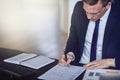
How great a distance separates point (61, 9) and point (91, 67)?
3.73 ft

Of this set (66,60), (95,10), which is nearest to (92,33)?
(95,10)

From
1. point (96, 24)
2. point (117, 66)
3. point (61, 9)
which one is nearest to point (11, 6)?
point (61, 9)

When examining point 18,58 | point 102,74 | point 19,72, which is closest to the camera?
point 102,74

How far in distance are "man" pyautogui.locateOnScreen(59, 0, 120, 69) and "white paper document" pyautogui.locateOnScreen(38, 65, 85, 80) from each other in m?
0.09

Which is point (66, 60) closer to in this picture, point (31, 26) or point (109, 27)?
point (109, 27)

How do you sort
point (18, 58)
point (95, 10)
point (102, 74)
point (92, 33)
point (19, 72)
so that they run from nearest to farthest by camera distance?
point (102, 74) → point (19, 72) → point (95, 10) → point (18, 58) → point (92, 33)

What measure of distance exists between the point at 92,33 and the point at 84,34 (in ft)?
0.25

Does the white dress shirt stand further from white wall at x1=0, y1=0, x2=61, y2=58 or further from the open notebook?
white wall at x1=0, y1=0, x2=61, y2=58

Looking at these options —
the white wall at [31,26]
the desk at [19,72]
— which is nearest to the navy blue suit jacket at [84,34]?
the desk at [19,72]

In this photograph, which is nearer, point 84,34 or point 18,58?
point 18,58

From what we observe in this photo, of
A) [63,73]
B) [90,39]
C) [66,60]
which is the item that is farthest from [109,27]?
[63,73]

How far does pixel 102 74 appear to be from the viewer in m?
1.57

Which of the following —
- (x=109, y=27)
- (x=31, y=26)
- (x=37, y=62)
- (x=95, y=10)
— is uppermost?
(x=95, y=10)

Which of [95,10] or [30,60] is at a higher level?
[95,10]
